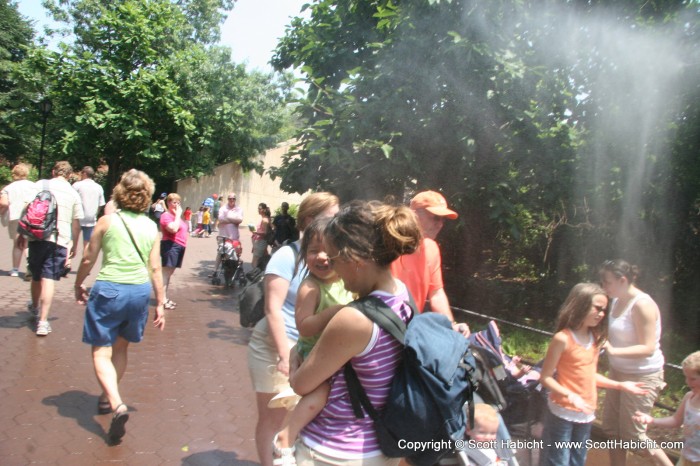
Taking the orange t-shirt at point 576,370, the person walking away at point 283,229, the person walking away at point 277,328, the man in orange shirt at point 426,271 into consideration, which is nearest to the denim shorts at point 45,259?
the person walking away at point 277,328

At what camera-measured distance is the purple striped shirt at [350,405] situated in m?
1.86

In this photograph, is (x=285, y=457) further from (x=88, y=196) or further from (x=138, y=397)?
(x=88, y=196)

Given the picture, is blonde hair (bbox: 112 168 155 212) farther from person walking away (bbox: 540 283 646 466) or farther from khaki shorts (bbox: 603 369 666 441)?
khaki shorts (bbox: 603 369 666 441)

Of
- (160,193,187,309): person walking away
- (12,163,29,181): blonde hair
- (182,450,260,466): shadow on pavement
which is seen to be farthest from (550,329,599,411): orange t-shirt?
(12,163,29,181): blonde hair

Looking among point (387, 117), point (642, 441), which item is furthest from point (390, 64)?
point (642, 441)

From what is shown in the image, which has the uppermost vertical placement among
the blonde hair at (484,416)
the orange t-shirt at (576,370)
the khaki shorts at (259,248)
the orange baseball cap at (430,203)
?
the orange baseball cap at (430,203)

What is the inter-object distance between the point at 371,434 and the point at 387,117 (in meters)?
5.48

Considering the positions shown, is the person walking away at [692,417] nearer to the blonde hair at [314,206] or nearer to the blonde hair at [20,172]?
the blonde hair at [314,206]

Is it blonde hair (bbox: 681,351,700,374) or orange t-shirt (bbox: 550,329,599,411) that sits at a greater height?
blonde hair (bbox: 681,351,700,374)

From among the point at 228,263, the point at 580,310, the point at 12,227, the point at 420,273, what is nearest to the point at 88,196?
the point at 12,227

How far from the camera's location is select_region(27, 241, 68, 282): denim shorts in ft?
19.3

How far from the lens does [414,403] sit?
1.83 metres

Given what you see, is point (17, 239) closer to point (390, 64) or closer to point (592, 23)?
point (390, 64)

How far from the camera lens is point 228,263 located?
10203 millimetres
